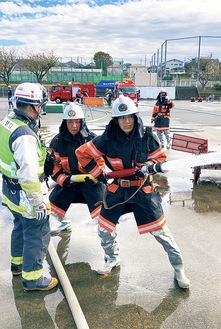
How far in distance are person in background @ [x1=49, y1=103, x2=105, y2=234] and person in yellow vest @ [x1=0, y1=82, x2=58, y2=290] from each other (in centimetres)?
86

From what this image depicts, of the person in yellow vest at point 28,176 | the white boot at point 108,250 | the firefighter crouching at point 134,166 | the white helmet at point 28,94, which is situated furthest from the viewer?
the white boot at point 108,250

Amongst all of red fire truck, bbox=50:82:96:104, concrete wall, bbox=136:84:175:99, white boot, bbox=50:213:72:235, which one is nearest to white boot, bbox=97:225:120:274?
white boot, bbox=50:213:72:235

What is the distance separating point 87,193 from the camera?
13.6ft

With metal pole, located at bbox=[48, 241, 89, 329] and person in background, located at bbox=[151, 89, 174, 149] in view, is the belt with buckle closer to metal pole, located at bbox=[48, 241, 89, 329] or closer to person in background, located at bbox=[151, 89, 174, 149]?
metal pole, located at bbox=[48, 241, 89, 329]

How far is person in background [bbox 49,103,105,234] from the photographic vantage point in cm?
410

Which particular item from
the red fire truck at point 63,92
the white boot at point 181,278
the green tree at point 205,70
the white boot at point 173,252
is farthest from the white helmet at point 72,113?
the green tree at point 205,70

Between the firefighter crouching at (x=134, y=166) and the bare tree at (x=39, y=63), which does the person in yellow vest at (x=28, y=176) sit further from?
the bare tree at (x=39, y=63)

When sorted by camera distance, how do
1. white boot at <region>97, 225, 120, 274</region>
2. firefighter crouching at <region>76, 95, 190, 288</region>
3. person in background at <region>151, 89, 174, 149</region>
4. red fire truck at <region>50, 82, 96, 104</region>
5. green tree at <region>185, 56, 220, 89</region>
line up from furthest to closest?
green tree at <region>185, 56, 220, 89</region>
red fire truck at <region>50, 82, 96, 104</region>
person in background at <region>151, 89, 174, 149</region>
white boot at <region>97, 225, 120, 274</region>
firefighter crouching at <region>76, 95, 190, 288</region>

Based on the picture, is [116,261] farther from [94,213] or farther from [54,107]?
[54,107]

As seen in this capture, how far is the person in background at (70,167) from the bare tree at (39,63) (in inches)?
1737

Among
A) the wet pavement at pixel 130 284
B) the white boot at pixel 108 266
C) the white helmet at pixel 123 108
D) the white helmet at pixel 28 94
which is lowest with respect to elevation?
the wet pavement at pixel 130 284

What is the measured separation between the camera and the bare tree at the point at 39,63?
45.8m

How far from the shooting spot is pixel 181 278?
332 centimetres

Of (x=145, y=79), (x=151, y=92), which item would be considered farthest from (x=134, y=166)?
(x=145, y=79)
